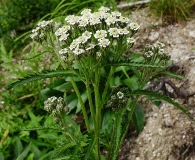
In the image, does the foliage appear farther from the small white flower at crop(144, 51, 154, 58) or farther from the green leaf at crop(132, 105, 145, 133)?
the small white flower at crop(144, 51, 154, 58)

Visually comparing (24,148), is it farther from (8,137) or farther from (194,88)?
(194,88)

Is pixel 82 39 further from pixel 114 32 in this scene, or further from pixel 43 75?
pixel 43 75

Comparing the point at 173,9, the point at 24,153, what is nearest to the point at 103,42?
the point at 24,153

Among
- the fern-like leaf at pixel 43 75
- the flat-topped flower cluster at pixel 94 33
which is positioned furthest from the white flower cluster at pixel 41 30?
the fern-like leaf at pixel 43 75

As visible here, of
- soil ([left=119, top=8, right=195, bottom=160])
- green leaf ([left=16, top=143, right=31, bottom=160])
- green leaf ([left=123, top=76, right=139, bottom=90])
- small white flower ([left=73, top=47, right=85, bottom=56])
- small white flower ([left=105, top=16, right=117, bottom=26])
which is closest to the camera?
small white flower ([left=73, top=47, right=85, bottom=56])

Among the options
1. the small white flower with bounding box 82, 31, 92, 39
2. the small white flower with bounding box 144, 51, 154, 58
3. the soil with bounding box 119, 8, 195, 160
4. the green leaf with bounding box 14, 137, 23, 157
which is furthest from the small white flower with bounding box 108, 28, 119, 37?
the green leaf with bounding box 14, 137, 23, 157

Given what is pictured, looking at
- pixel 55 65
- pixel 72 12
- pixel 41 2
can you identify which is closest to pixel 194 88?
pixel 55 65
